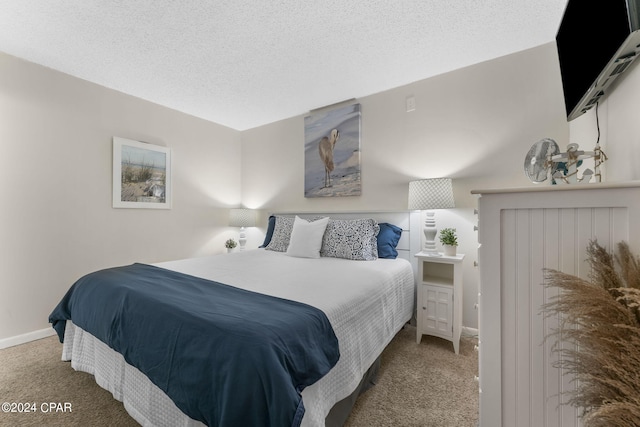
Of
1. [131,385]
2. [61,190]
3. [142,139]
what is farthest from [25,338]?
[142,139]

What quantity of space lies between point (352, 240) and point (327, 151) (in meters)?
1.29

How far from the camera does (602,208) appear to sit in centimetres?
81

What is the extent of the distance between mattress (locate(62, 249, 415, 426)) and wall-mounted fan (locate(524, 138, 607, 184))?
108 centimetres

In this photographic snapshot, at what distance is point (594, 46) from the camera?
1.07 meters

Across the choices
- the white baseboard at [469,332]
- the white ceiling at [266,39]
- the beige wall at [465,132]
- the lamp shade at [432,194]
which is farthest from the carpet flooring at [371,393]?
the white ceiling at [266,39]

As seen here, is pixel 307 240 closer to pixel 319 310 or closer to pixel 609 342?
pixel 319 310

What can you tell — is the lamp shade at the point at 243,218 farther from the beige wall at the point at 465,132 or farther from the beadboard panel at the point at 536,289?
the beadboard panel at the point at 536,289

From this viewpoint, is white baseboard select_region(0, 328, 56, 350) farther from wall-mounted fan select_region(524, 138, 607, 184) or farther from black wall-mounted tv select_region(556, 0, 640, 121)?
black wall-mounted tv select_region(556, 0, 640, 121)

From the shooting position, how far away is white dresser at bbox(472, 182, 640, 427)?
0.81 m

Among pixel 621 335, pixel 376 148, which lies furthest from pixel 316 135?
pixel 621 335

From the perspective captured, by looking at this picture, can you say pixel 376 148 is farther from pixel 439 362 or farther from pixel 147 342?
pixel 147 342

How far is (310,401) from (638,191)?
4.22 ft

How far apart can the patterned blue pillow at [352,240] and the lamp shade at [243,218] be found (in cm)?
152

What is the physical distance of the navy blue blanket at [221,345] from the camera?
33.7 inches
